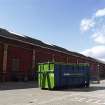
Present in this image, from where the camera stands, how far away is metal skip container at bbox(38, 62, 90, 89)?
18.8 m

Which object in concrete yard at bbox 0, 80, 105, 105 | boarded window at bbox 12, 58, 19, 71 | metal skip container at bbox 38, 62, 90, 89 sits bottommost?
concrete yard at bbox 0, 80, 105, 105

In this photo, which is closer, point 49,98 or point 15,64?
point 49,98

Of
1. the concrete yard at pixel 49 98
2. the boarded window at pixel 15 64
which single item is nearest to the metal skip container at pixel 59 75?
the concrete yard at pixel 49 98

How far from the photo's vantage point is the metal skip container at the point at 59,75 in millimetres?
18844

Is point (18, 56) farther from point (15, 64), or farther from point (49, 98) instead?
point (49, 98)

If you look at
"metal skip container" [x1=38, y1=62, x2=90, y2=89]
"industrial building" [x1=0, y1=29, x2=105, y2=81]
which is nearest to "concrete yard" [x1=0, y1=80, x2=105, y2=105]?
"metal skip container" [x1=38, y1=62, x2=90, y2=89]

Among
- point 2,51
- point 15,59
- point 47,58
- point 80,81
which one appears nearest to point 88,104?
point 80,81

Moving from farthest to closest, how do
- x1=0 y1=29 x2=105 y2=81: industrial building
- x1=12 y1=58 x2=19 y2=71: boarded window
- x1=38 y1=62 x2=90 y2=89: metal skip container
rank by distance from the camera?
1. x1=12 y1=58 x2=19 y2=71: boarded window
2. x1=0 y1=29 x2=105 y2=81: industrial building
3. x1=38 y1=62 x2=90 y2=89: metal skip container

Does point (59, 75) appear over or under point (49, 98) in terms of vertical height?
over

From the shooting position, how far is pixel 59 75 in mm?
19156

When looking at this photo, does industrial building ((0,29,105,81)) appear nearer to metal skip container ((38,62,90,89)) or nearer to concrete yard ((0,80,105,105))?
metal skip container ((38,62,90,89))

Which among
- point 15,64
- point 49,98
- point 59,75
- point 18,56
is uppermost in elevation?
point 18,56

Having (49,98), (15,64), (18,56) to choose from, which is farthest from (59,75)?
(18,56)

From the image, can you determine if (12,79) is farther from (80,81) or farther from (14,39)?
(80,81)
